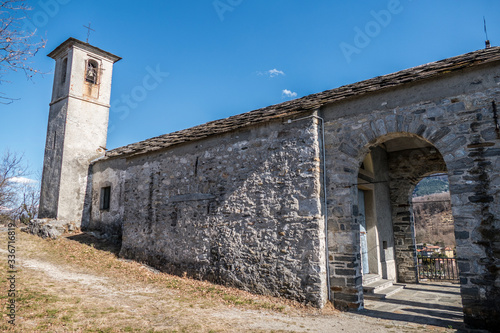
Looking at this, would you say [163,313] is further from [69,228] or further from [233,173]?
[69,228]

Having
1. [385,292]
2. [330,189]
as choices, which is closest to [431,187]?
[385,292]

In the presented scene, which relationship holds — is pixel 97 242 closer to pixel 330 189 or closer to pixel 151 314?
pixel 151 314

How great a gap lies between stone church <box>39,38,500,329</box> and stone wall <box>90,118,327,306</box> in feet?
0.09

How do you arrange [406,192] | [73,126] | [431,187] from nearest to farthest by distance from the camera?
[406,192] → [73,126] → [431,187]

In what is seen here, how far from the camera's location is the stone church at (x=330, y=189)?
5168 millimetres

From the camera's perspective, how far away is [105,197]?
1362 cm

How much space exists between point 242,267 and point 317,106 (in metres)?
3.81

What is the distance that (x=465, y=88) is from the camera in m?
5.46

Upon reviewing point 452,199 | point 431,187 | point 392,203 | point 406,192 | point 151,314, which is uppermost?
point 431,187

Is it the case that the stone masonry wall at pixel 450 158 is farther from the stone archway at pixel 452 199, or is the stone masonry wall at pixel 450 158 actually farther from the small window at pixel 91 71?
the small window at pixel 91 71

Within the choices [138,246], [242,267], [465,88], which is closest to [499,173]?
[465,88]

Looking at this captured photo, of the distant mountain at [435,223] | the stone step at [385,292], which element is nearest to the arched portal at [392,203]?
the stone step at [385,292]

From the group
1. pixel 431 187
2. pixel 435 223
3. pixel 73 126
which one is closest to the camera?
pixel 73 126

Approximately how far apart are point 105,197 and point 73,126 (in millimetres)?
3332
